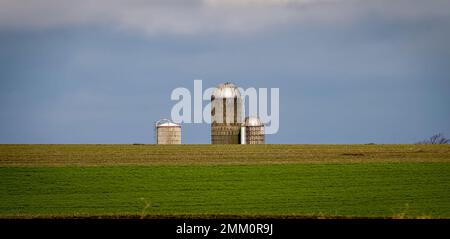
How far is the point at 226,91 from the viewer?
363 ft

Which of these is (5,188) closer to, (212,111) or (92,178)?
(92,178)

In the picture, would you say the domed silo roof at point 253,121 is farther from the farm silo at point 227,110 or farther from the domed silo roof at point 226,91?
the domed silo roof at point 226,91

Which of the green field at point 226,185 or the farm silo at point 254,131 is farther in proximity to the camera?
the farm silo at point 254,131

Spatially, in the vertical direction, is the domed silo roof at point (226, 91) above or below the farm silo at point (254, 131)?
above

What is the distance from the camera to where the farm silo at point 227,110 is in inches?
4355

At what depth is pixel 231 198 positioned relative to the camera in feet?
123

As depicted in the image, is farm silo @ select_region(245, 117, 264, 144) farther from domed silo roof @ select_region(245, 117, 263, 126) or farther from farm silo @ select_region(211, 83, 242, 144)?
farm silo @ select_region(211, 83, 242, 144)

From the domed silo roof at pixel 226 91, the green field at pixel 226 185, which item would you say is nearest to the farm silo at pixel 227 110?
the domed silo roof at pixel 226 91

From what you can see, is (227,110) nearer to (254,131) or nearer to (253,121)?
(253,121)

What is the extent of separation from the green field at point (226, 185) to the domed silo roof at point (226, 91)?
39.4 metres

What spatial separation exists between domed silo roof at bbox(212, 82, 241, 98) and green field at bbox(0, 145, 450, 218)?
39384 mm

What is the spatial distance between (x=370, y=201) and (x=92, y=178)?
1775 centimetres

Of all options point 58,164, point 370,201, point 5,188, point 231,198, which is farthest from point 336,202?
point 58,164

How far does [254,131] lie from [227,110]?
13.9ft
